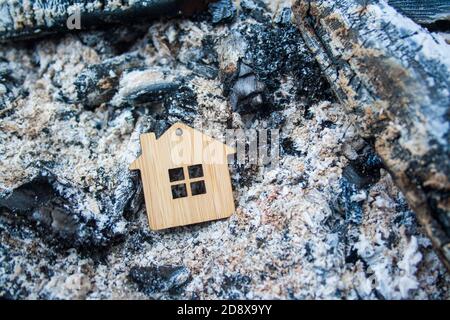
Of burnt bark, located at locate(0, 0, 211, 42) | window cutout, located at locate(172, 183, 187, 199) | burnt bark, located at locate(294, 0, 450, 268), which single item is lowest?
window cutout, located at locate(172, 183, 187, 199)

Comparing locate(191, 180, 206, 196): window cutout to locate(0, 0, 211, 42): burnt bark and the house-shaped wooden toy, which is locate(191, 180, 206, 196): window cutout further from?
locate(0, 0, 211, 42): burnt bark

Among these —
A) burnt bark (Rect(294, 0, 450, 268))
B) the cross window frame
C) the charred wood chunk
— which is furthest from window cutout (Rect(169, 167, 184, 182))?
the charred wood chunk

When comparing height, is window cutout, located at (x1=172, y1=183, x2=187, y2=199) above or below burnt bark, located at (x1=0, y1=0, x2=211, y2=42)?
below

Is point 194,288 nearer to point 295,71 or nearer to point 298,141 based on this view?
point 298,141

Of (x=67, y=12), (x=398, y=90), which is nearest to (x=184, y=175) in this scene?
(x=398, y=90)

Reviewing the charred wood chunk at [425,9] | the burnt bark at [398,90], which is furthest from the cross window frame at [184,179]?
the charred wood chunk at [425,9]

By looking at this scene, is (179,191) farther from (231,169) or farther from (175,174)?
(231,169)

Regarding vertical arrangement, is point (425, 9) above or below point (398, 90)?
above
